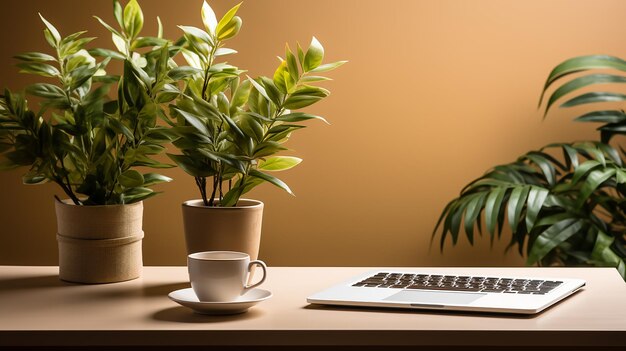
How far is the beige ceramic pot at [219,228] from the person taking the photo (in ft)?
5.02

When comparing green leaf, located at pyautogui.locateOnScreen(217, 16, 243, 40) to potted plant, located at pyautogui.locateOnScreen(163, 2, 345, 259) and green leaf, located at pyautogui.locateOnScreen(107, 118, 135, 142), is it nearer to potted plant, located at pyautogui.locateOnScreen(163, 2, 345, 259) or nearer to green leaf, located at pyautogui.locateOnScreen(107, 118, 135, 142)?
potted plant, located at pyautogui.locateOnScreen(163, 2, 345, 259)

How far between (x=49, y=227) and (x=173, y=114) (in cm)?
180

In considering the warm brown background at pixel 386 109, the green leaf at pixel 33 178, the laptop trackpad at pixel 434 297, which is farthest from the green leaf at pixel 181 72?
the warm brown background at pixel 386 109

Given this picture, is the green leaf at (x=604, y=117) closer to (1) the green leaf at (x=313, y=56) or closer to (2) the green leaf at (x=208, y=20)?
(1) the green leaf at (x=313, y=56)

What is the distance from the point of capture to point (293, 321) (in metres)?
1.25

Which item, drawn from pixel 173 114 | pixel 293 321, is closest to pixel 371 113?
pixel 173 114

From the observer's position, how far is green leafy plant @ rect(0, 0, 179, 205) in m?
1.51

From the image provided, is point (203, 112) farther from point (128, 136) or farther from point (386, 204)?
point (386, 204)

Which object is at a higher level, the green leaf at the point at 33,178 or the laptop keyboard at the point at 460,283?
the green leaf at the point at 33,178

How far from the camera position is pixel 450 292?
1.39 meters

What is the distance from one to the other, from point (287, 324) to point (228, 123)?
17.3 inches

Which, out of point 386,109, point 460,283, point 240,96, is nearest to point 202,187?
point 240,96

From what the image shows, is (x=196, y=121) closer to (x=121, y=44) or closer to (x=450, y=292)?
(x=121, y=44)

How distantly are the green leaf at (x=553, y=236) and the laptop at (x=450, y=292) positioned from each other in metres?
0.85
